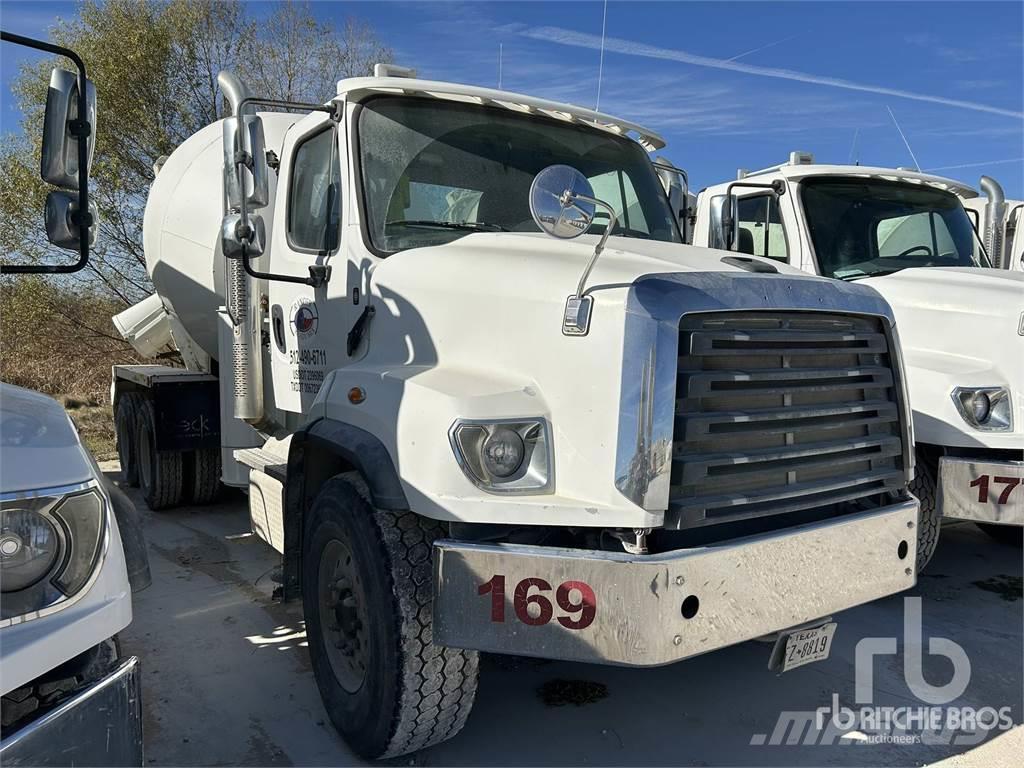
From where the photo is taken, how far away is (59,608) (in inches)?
72.8

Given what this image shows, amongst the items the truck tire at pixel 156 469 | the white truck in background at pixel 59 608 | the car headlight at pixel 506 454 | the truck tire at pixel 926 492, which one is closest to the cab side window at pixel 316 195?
the car headlight at pixel 506 454

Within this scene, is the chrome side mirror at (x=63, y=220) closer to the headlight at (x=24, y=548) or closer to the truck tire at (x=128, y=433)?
the headlight at (x=24, y=548)

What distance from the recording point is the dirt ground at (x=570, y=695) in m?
3.29

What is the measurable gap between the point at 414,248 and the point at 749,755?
2557 mm

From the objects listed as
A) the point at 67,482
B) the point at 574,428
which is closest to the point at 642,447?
the point at 574,428

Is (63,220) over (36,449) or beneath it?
over

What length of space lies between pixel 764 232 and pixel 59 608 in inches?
210

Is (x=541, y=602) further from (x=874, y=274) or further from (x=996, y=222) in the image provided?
(x=996, y=222)

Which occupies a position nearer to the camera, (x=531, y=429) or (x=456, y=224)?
(x=531, y=429)

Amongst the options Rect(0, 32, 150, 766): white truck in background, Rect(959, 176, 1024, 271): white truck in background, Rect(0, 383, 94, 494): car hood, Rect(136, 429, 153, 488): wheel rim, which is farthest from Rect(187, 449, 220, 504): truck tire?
Rect(959, 176, 1024, 271): white truck in background

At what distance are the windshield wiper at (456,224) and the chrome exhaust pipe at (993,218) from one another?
16.2 ft

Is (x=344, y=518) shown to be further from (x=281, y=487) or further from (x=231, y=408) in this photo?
(x=231, y=408)

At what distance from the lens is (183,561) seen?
5809 mm

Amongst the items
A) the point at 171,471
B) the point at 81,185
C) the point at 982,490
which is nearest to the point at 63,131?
the point at 81,185
